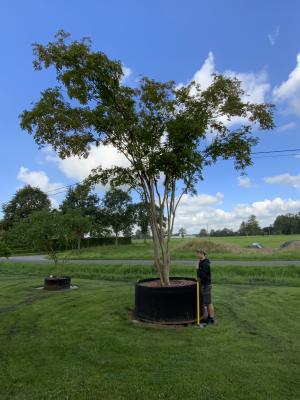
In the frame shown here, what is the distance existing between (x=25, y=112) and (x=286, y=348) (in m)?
7.00

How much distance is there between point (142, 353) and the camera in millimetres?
6074

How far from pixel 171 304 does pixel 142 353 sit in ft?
6.49

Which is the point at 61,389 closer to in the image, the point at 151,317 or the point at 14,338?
the point at 14,338

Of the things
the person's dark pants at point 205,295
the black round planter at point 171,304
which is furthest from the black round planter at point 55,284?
the person's dark pants at point 205,295

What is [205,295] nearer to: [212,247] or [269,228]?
[212,247]

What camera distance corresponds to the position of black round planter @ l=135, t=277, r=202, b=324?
7.94m

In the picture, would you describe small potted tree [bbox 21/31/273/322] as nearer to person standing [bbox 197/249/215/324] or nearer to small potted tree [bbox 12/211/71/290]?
person standing [bbox 197/249/215/324]

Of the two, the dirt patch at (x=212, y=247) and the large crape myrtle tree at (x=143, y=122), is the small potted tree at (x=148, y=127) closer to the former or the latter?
the large crape myrtle tree at (x=143, y=122)

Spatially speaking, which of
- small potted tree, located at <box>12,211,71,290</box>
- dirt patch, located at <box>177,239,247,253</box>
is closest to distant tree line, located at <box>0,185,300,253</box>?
small potted tree, located at <box>12,211,71,290</box>

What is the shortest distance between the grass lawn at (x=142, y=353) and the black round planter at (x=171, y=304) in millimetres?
386

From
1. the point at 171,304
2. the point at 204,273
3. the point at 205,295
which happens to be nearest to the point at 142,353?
the point at 171,304

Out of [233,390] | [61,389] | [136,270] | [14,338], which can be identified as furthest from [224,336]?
[136,270]

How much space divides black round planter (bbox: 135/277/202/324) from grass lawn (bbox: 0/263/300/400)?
1.27ft

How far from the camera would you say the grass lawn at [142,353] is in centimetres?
466
